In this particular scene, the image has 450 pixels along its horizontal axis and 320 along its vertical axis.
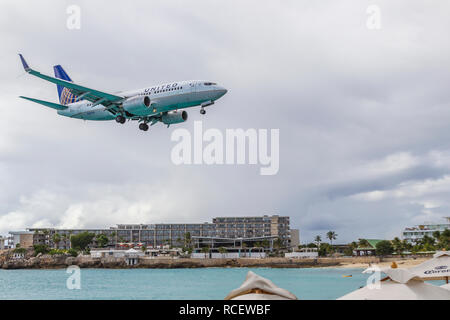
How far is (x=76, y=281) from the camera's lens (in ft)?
323

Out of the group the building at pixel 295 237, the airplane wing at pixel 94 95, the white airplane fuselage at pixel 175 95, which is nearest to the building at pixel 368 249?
the building at pixel 295 237

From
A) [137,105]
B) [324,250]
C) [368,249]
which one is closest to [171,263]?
[324,250]

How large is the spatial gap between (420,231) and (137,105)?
127 m

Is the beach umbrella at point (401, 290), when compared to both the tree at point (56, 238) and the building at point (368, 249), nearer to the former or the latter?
the building at point (368, 249)

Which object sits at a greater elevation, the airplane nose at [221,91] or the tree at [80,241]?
the airplane nose at [221,91]

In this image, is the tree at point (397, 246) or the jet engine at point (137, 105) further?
the tree at point (397, 246)

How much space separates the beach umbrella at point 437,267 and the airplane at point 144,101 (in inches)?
778

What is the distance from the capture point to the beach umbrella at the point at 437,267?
68.4 feet

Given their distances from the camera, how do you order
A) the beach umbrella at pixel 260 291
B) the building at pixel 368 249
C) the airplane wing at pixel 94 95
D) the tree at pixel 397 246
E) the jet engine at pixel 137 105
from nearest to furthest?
the beach umbrella at pixel 260 291, the jet engine at pixel 137 105, the airplane wing at pixel 94 95, the tree at pixel 397 246, the building at pixel 368 249

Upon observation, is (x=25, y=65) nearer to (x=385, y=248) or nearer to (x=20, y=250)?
(x=385, y=248)

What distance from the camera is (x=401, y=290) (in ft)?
35.2

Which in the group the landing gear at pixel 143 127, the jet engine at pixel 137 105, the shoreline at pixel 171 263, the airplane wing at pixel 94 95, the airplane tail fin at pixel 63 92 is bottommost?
the shoreline at pixel 171 263
